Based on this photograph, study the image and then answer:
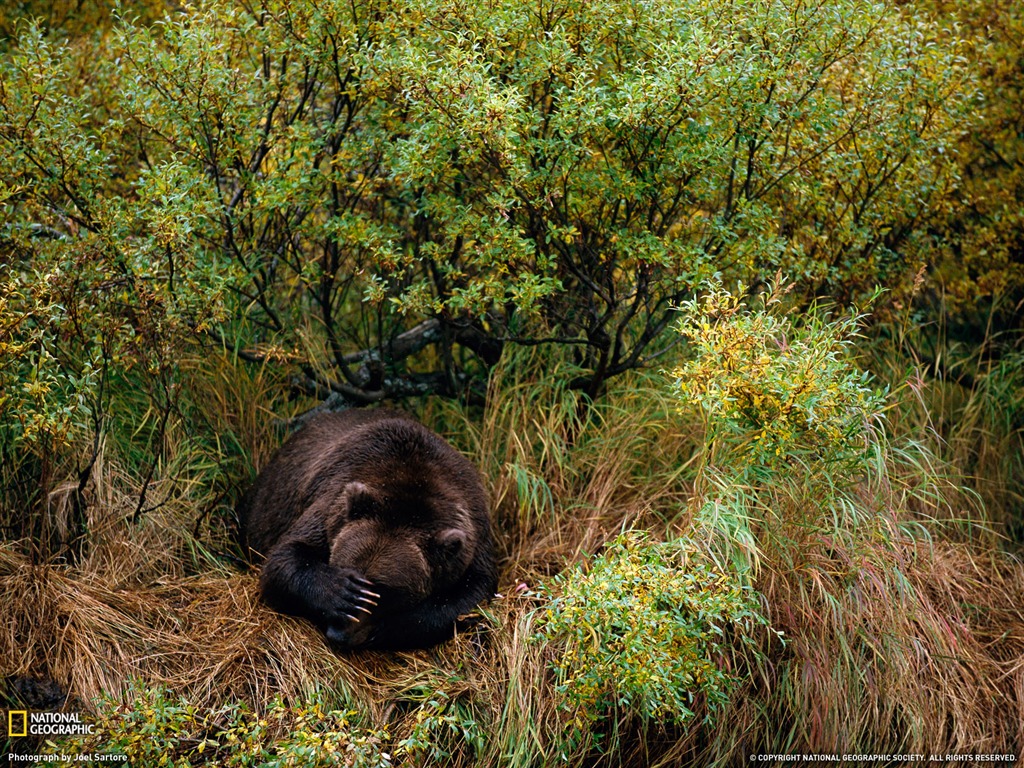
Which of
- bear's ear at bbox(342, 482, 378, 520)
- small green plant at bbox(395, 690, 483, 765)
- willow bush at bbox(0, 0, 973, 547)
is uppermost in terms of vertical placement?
willow bush at bbox(0, 0, 973, 547)

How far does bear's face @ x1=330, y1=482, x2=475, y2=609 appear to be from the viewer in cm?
546

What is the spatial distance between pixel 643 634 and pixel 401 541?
1.45 metres

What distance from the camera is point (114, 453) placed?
6359 millimetres

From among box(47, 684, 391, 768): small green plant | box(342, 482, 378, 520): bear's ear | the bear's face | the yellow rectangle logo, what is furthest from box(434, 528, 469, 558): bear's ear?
the yellow rectangle logo

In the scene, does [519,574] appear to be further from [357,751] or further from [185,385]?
[185,385]

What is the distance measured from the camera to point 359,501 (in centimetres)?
567

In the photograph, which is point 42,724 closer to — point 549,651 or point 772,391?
point 549,651

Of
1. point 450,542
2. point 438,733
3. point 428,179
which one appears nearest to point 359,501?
point 450,542

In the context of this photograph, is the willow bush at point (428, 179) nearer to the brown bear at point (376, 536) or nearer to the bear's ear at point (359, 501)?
the brown bear at point (376, 536)

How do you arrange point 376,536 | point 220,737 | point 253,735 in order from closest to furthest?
point 253,735 → point 220,737 → point 376,536

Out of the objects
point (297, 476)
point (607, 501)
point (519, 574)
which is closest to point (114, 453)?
point (297, 476)

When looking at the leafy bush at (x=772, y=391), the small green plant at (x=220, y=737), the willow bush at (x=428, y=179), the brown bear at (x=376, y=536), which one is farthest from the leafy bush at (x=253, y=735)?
the leafy bush at (x=772, y=391)

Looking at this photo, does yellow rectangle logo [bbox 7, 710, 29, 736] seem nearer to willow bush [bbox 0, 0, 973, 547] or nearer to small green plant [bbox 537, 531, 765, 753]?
willow bush [bbox 0, 0, 973, 547]

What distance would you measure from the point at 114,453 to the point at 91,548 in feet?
2.27
